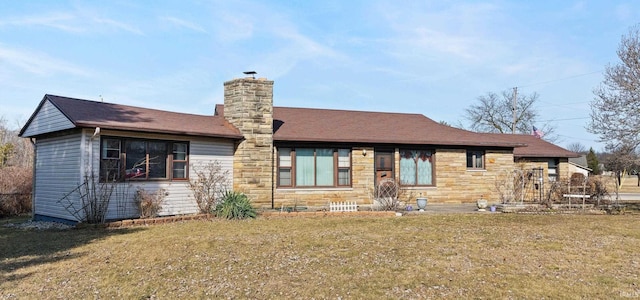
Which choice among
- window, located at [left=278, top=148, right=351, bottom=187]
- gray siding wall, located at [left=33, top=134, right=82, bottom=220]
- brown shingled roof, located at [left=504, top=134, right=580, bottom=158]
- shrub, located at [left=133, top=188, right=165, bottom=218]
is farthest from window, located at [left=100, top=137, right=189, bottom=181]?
brown shingled roof, located at [left=504, top=134, right=580, bottom=158]

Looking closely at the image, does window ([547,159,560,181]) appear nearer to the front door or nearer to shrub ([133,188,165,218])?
the front door

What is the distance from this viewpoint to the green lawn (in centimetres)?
574

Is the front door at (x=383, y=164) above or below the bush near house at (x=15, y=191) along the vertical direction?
above

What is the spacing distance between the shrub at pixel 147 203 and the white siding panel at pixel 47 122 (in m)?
2.63

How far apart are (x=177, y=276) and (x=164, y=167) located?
7.89 metres

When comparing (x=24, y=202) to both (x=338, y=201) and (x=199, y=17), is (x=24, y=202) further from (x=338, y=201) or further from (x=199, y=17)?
(x=338, y=201)

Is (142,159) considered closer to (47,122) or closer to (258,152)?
(47,122)

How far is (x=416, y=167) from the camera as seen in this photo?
18.1 metres

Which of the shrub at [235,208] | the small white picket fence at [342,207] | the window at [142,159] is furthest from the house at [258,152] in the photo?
the small white picket fence at [342,207]

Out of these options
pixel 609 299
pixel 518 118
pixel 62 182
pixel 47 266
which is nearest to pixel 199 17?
pixel 62 182

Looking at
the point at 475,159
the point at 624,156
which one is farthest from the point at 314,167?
the point at 624,156

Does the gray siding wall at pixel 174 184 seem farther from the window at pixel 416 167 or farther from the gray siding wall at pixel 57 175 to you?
the window at pixel 416 167

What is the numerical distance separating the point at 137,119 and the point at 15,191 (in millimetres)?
6597

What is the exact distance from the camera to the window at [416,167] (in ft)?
59.0
